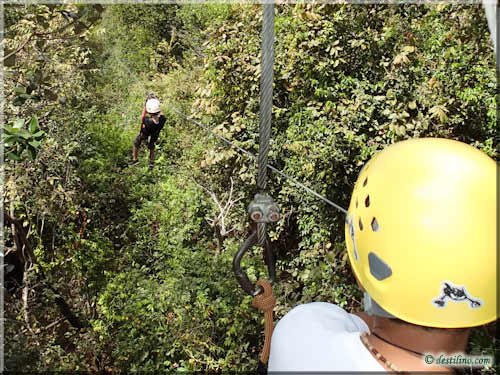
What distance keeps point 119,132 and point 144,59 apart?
2865 millimetres

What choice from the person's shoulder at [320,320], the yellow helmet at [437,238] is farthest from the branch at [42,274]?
the yellow helmet at [437,238]

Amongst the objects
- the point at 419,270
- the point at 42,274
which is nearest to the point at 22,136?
the point at 419,270

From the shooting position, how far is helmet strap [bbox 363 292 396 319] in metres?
0.90

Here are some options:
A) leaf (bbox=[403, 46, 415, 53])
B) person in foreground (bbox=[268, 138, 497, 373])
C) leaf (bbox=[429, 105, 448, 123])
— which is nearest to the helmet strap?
person in foreground (bbox=[268, 138, 497, 373])

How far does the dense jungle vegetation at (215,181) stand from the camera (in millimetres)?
3242

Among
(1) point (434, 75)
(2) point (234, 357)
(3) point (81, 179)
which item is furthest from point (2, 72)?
(1) point (434, 75)

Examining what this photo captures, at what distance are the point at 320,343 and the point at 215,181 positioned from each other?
382cm

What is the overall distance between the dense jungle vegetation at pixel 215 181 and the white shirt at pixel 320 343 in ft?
5.49

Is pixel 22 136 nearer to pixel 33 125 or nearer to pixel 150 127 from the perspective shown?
pixel 33 125

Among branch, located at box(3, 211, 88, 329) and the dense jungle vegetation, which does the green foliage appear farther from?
branch, located at box(3, 211, 88, 329)

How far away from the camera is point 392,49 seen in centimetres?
359

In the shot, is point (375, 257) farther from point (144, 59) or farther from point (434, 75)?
point (144, 59)

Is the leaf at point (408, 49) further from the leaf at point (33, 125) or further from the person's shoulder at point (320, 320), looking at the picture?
the person's shoulder at point (320, 320)

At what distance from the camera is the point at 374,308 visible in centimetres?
93
